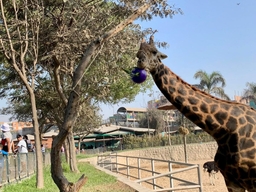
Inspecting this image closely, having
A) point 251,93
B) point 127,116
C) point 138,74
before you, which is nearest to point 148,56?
point 138,74

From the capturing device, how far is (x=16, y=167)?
12352 millimetres

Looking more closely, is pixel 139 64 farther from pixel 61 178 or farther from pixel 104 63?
pixel 104 63

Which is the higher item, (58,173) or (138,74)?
(138,74)

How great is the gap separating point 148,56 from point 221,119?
138 centimetres

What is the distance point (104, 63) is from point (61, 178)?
32.4ft

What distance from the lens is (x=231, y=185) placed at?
17.1 feet

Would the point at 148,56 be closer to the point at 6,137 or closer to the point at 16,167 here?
the point at 6,137

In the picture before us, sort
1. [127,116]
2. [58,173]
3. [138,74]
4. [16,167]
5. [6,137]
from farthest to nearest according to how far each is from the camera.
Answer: [127,116] → [16,167] → [6,137] → [58,173] → [138,74]

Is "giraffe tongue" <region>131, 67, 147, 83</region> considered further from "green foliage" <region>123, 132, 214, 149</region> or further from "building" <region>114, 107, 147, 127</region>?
"building" <region>114, 107, 147, 127</region>

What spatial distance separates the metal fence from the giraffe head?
675cm

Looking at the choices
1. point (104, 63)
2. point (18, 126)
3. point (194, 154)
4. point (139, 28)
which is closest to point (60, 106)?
point (104, 63)

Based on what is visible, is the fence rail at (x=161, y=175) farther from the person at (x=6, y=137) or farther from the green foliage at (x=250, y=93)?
the green foliage at (x=250, y=93)

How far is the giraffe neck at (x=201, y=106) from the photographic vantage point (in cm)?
525

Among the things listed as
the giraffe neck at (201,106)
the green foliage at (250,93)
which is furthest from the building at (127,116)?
the giraffe neck at (201,106)
